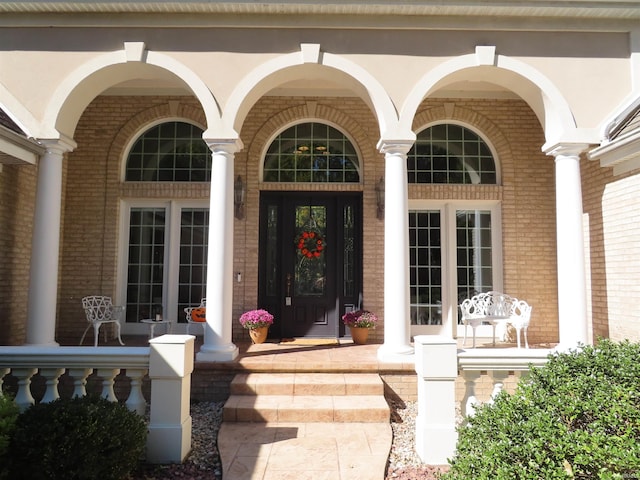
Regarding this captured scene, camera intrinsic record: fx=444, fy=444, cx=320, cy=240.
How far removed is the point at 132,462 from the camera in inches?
136

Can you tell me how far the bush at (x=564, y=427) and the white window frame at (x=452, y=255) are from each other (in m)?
4.80

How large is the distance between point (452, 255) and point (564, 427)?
18.4ft

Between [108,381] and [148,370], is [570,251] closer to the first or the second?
[148,370]

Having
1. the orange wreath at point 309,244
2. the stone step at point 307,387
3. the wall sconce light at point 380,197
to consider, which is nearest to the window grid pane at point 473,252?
the wall sconce light at point 380,197

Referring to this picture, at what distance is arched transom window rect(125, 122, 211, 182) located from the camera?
825 cm

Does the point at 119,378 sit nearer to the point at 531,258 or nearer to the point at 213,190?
the point at 213,190

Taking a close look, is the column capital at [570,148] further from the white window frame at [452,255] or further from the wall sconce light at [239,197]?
the wall sconce light at [239,197]

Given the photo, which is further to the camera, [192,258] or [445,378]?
[192,258]

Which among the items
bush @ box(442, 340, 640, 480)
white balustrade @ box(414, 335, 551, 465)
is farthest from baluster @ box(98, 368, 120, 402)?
bush @ box(442, 340, 640, 480)

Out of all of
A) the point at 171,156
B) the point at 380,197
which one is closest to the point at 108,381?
the point at 171,156

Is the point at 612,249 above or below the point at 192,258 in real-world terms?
above

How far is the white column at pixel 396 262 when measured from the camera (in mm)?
5844

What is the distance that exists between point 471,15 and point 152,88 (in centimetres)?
534

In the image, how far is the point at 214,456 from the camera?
419 centimetres
